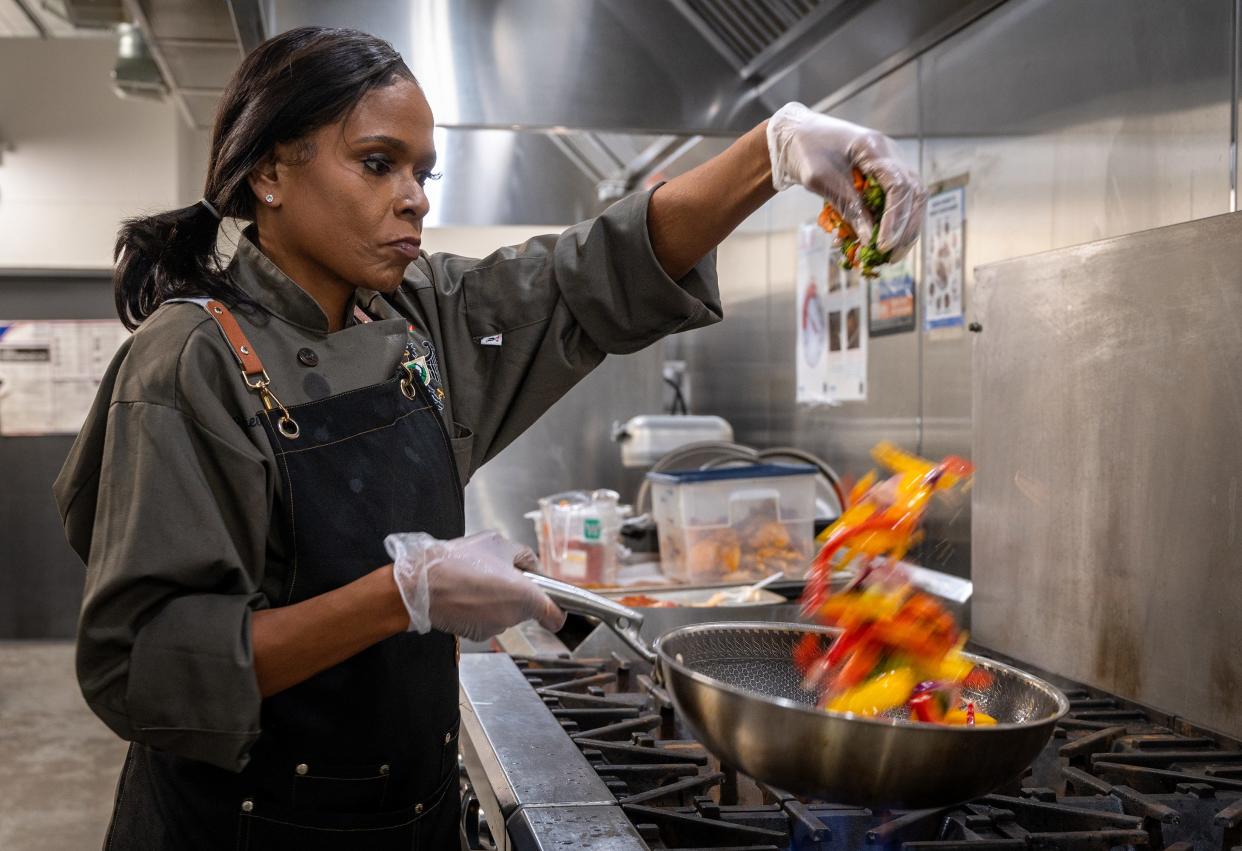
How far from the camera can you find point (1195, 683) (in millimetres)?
1438

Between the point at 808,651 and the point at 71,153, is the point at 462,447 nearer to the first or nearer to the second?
the point at 808,651

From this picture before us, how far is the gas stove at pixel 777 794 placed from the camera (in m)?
1.09

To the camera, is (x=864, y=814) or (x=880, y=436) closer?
(x=864, y=814)

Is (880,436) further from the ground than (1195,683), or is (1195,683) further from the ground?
(880,436)

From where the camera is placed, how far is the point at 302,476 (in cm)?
114

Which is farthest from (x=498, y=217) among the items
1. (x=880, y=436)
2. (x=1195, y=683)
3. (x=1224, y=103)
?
(x=1195, y=683)

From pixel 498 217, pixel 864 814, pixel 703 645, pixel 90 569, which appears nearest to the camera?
pixel 90 569

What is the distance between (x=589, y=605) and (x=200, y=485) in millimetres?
388

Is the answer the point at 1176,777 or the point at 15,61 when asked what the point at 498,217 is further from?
the point at 15,61

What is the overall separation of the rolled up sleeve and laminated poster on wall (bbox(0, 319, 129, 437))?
625 cm

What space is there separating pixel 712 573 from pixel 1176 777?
1.51 meters

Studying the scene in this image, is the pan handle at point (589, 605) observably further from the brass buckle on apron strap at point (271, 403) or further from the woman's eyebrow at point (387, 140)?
the woman's eyebrow at point (387, 140)

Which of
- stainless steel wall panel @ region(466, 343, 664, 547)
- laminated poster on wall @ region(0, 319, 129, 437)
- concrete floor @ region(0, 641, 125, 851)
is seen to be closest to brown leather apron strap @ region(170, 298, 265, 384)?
stainless steel wall panel @ region(466, 343, 664, 547)

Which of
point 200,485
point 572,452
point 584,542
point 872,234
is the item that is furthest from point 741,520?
point 200,485
